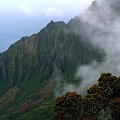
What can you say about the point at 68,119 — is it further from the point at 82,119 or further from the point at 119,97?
the point at 119,97

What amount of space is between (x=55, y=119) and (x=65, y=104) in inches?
171

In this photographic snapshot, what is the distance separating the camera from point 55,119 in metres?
82.4

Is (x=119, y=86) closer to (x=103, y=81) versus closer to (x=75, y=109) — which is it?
(x=103, y=81)

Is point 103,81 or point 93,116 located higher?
point 103,81

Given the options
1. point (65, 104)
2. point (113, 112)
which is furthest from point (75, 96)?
point (113, 112)

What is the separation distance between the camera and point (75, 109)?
8094 centimetres

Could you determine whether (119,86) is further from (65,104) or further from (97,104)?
(65,104)

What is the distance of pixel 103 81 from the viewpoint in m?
83.2

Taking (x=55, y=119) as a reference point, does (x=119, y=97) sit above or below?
above

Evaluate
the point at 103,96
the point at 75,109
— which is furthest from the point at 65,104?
the point at 103,96

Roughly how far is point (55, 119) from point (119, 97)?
1421 cm

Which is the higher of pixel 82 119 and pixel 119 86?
Result: pixel 119 86

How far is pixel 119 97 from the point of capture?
8175 centimetres

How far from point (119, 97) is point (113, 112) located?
12.0 ft
